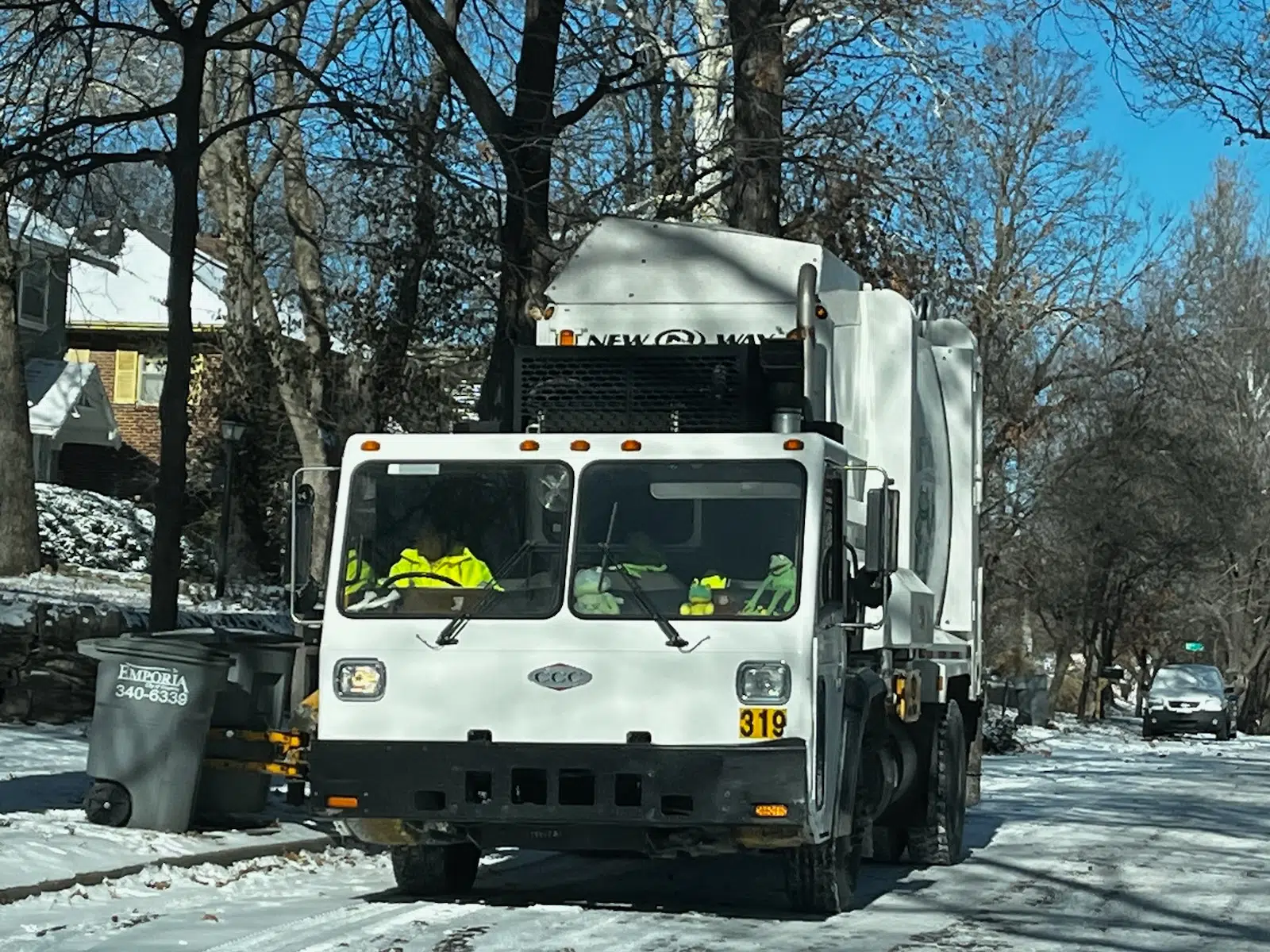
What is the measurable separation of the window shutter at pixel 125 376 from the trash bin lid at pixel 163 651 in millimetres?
38861

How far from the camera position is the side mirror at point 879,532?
377 inches

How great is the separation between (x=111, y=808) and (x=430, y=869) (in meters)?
2.61

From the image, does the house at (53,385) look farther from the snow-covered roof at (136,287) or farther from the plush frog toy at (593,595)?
the plush frog toy at (593,595)

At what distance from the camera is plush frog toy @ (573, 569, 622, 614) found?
9.42m

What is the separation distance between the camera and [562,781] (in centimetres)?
931

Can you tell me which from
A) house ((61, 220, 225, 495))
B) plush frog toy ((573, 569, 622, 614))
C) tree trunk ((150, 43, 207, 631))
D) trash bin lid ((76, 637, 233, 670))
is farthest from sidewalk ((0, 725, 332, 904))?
house ((61, 220, 225, 495))

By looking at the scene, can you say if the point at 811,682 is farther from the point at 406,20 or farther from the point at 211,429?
the point at 211,429

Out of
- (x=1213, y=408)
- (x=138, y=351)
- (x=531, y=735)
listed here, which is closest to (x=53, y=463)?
(x=138, y=351)

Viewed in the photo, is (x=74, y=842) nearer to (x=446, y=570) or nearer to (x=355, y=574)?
(x=355, y=574)

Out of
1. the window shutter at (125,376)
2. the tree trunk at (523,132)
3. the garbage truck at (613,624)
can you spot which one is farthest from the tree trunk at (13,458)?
the window shutter at (125,376)

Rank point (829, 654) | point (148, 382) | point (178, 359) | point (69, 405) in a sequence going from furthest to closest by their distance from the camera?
point (148, 382) < point (69, 405) < point (178, 359) < point (829, 654)

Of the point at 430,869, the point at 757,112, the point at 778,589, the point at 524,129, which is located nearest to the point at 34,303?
the point at 757,112

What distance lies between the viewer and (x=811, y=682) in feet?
30.1

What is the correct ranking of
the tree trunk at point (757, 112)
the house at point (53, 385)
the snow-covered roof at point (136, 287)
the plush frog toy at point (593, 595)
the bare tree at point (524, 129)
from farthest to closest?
the snow-covered roof at point (136, 287)
the house at point (53, 385)
the tree trunk at point (757, 112)
the bare tree at point (524, 129)
the plush frog toy at point (593, 595)
